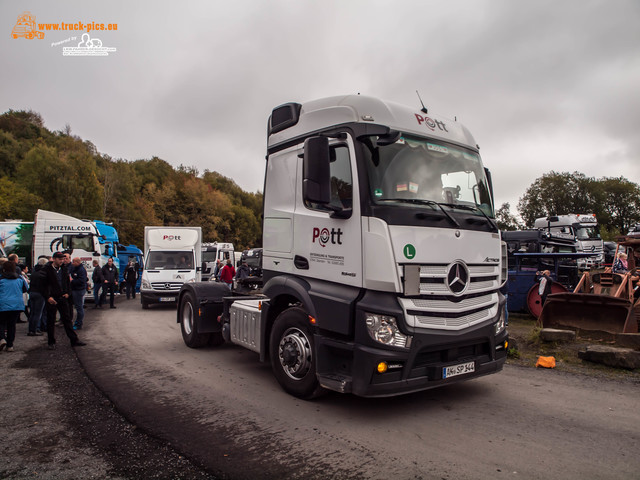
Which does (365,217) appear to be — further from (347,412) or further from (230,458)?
(230,458)

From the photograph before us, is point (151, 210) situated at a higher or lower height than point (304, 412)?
higher

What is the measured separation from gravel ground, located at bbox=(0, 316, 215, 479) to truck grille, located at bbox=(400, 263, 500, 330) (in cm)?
230

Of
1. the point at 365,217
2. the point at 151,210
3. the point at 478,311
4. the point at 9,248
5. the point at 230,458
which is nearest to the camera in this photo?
the point at 230,458

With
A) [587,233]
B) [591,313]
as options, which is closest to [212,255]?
[587,233]

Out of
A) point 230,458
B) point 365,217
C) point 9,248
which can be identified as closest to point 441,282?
point 365,217

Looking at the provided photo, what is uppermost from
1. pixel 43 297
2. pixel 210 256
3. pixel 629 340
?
pixel 210 256

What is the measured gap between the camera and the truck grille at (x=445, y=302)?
13.9 feet

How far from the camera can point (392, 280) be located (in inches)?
165

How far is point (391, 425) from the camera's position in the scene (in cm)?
430

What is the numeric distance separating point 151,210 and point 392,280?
5986 centimetres

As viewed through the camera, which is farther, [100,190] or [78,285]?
[100,190]

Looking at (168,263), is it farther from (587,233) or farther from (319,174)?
(587,233)

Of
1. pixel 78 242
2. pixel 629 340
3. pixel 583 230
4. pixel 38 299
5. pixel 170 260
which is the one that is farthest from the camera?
pixel 583 230

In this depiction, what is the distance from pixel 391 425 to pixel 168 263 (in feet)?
43.5
